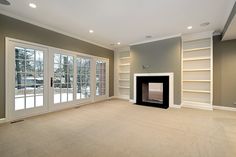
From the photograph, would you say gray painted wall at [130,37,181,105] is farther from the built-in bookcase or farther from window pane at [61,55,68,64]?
window pane at [61,55,68,64]

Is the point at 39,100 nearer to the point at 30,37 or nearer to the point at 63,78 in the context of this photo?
the point at 63,78

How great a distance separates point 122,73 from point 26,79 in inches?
175

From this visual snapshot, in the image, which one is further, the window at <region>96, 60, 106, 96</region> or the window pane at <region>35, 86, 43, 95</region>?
the window at <region>96, 60, 106, 96</region>

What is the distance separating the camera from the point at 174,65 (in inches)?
186

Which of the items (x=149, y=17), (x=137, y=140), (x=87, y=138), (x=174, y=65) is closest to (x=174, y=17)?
(x=149, y=17)

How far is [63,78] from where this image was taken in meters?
4.43

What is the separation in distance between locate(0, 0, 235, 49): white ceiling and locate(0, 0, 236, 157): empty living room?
0.03 meters

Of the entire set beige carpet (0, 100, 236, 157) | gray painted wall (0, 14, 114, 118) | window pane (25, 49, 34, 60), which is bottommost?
beige carpet (0, 100, 236, 157)

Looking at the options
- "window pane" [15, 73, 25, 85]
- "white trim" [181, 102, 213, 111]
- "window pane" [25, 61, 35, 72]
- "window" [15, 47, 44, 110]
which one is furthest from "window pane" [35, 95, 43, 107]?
"white trim" [181, 102, 213, 111]

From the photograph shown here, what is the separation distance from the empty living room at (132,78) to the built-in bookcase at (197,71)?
0.03m

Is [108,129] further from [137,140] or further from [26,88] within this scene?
[26,88]

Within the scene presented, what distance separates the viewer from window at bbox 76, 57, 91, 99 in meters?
5.00

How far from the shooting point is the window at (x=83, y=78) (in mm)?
5004

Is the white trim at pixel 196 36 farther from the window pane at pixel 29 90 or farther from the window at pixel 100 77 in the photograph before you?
the window pane at pixel 29 90
